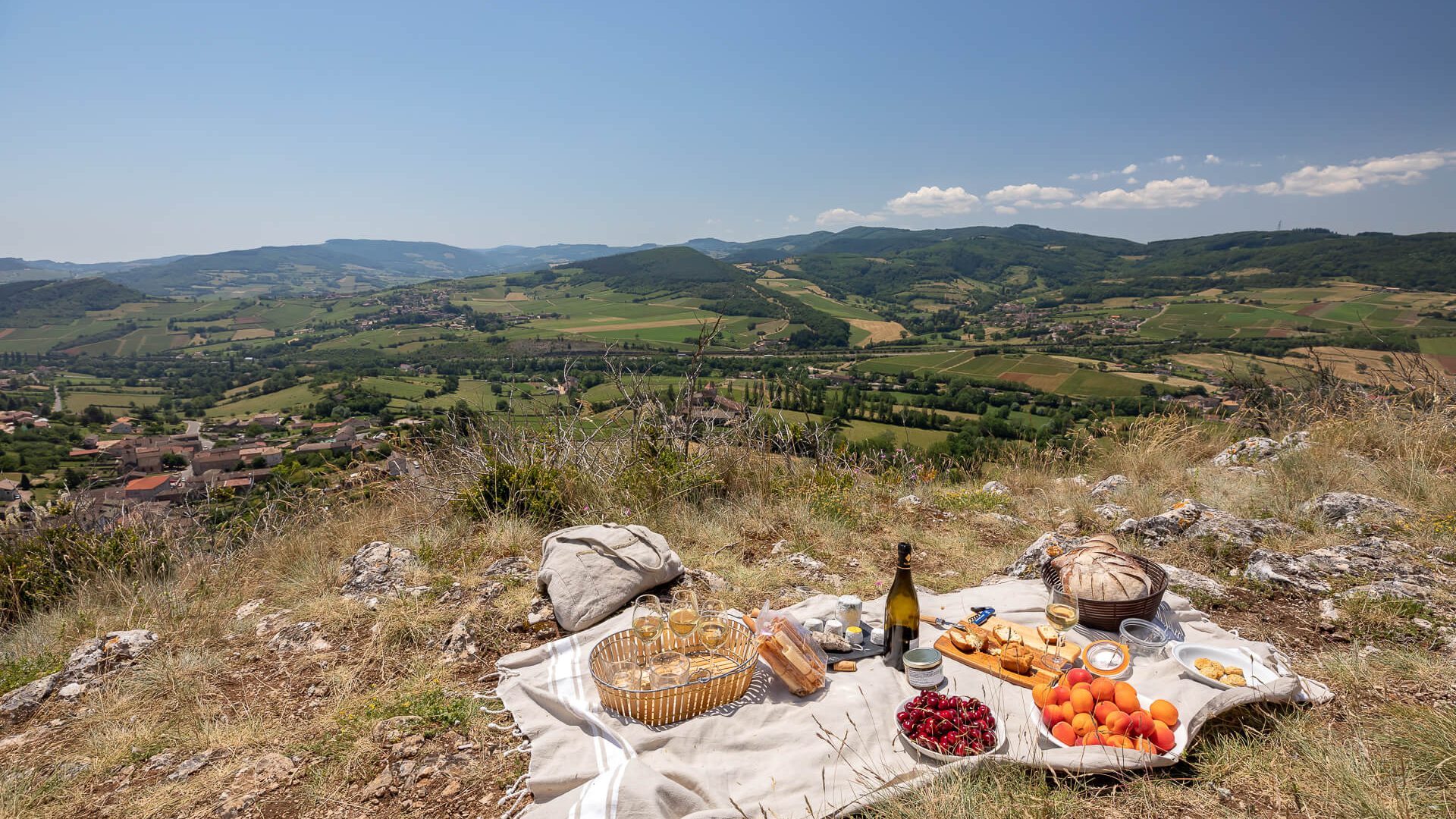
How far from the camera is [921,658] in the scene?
317 cm

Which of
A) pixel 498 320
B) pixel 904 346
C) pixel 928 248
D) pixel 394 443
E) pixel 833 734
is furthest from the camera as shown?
pixel 928 248

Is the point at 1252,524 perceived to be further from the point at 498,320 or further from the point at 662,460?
the point at 498,320

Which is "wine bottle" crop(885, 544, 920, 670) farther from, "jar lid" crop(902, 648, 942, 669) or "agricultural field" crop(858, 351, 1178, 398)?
"agricultural field" crop(858, 351, 1178, 398)

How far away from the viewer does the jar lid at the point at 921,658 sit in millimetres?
3129

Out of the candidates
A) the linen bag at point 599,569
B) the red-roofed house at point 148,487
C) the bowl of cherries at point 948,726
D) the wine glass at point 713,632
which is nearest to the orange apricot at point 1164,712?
the bowl of cherries at point 948,726

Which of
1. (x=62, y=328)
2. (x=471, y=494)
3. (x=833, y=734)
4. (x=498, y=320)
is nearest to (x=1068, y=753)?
(x=833, y=734)

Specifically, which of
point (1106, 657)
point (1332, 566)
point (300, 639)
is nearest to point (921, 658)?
point (1106, 657)

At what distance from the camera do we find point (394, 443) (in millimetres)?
6930

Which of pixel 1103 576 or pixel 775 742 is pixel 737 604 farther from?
pixel 1103 576

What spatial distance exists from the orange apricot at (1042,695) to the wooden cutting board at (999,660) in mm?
114

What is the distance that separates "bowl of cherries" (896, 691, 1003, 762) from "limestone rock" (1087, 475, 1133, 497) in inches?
207

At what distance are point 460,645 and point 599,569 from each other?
1.03 meters

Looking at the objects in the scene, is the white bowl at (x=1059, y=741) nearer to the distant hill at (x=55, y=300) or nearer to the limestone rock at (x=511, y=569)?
the limestone rock at (x=511, y=569)

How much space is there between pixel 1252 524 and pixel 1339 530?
1.99 ft
